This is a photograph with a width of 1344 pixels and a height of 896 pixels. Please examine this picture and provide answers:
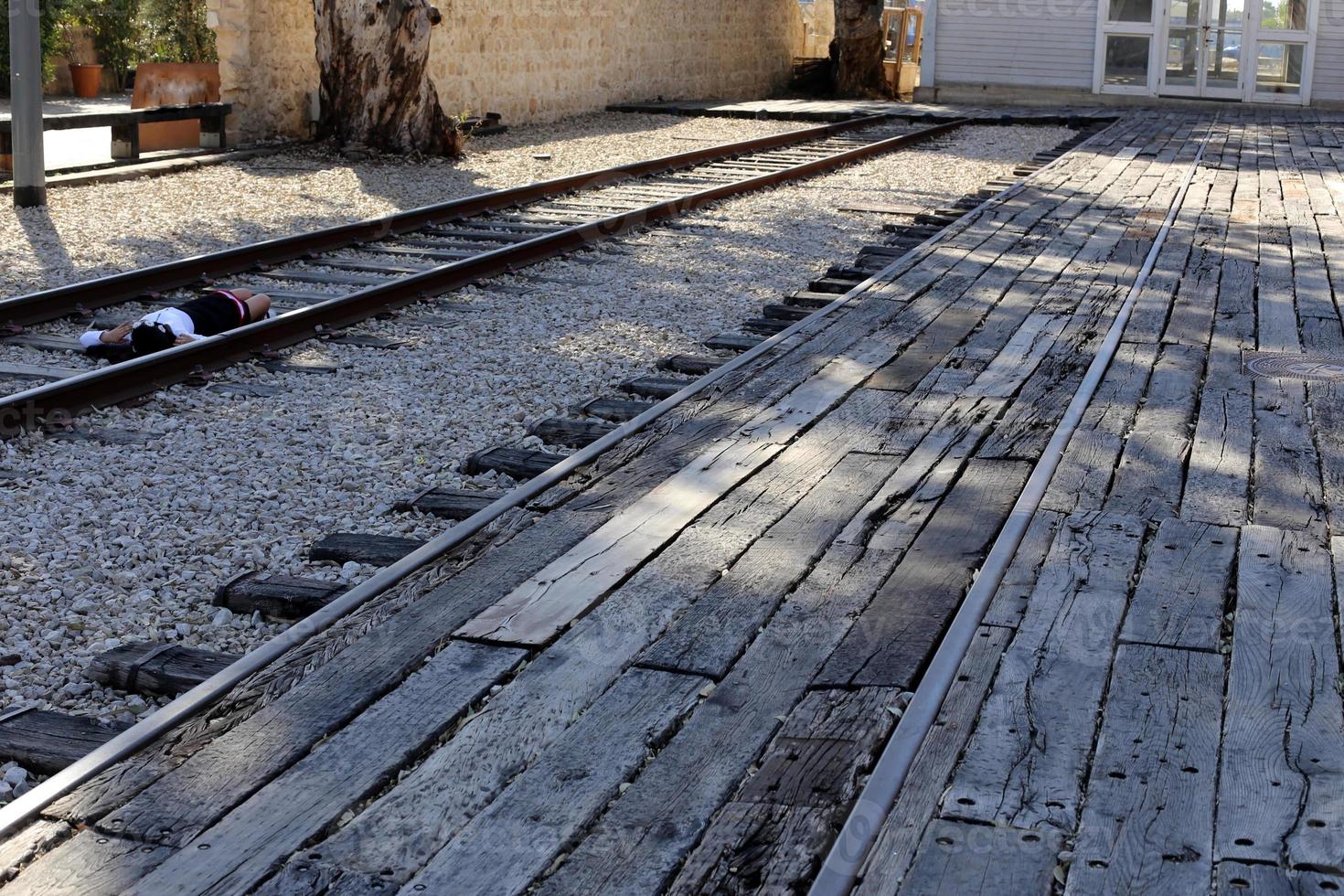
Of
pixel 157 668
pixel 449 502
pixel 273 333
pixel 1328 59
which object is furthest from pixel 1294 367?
pixel 1328 59

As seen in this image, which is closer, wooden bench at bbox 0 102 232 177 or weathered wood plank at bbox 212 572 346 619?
weathered wood plank at bbox 212 572 346 619

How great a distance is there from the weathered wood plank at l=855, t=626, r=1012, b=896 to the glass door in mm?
23270

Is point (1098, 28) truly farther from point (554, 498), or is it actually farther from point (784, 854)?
point (784, 854)

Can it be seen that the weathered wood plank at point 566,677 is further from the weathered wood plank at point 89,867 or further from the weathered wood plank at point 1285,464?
the weathered wood plank at point 1285,464

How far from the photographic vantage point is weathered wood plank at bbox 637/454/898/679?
9.68 ft

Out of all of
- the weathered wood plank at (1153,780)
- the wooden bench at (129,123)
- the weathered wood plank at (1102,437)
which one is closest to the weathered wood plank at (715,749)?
the weathered wood plank at (1153,780)

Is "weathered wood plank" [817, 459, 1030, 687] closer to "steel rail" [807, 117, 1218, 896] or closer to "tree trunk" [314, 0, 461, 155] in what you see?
"steel rail" [807, 117, 1218, 896]

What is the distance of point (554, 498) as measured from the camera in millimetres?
3945

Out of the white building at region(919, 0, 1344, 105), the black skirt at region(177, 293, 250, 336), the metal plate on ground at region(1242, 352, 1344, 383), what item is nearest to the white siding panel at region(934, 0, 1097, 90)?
the white building at region(919, 0, 1344, 105)

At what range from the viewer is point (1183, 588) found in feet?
10.7

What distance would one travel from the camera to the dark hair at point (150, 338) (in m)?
5.94

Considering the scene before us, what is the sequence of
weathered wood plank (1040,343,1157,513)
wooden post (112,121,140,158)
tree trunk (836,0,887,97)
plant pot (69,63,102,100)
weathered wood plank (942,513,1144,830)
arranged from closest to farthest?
weathered wood plank (942,513,1144,830)
weathered wood plank (1040,343,1157,513)
wooden post (112,121,140,158)
plant pot (69,63,102,100)
tree trunk (836,0,887,97)

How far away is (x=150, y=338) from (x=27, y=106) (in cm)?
505

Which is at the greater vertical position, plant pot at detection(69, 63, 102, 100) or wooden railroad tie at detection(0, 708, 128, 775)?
plant pot at detection(69, 63, 102, 100)
